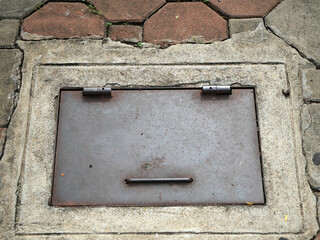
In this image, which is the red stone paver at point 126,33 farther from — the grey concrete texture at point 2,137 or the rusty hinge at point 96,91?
the grey concrete texture at point 2,137

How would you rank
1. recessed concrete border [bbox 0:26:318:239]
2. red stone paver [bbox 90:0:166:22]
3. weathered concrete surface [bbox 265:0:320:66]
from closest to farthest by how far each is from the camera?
recessed concrete border [bbox 0:26:318:239], weathered concrete surface [bbox 265:0:320:66], red stone paver [bbox 90:0:166:22]

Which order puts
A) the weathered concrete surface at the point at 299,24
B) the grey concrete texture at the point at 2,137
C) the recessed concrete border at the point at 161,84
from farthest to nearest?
the weathered concrete surface at the point at 299,24
the grey concrete texture at the point at 2,137
the recessed concrete border at the point at 161,84

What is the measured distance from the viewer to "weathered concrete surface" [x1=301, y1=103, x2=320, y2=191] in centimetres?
187

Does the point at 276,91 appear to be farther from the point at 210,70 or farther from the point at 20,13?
the point at 20,13

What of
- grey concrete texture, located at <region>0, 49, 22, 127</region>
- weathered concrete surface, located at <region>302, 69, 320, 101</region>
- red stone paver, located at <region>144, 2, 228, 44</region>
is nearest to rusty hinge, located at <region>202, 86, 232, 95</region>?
red stone paver, located at <region>144, 2, 228, 44</region>

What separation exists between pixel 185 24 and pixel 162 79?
422mm

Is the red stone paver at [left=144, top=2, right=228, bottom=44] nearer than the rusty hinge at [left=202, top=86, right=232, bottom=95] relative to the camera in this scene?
No

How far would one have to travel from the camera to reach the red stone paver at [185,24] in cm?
218

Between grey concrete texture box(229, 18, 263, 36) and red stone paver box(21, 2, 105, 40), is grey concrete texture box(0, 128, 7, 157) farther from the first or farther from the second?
grey concrete texture box(229, 18, 263, 36)

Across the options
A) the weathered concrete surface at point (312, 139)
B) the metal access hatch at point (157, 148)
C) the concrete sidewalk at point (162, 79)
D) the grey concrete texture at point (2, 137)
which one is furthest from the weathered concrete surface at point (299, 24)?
the grey concrete texture at point (2, 137)

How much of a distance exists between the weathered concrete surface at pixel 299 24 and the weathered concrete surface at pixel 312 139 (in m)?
0.32

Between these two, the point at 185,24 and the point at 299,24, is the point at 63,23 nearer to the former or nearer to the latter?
the point at 185,24

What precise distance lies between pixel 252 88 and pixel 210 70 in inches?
10.5

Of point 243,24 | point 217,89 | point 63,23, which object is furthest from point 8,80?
point 243,24
